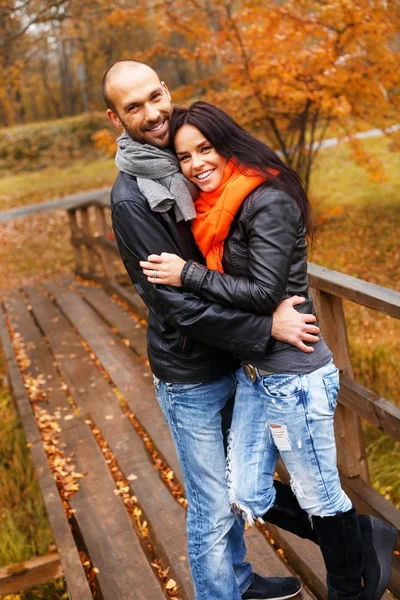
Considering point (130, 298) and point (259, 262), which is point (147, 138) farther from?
point (130, 298)

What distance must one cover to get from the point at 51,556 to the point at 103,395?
1.70 metres

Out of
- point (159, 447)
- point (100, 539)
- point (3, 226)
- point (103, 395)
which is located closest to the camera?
point (100, 539)

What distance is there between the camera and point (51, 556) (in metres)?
3.47

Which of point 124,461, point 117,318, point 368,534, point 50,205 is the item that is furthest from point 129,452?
point 50,205

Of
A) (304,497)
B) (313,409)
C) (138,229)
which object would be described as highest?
(138,229)

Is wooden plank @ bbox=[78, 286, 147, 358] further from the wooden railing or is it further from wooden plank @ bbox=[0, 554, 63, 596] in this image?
the wooden railing

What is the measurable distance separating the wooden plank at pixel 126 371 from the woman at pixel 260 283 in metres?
1.58

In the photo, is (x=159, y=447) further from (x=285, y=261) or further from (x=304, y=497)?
(x=285, y=261)

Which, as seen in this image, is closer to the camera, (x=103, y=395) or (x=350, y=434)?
(x=350, y=434)

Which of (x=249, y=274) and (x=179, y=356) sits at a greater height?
(x=249, y=274)

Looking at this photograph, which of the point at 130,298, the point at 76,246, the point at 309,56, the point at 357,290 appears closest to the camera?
the point at 357,290

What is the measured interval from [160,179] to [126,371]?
135 inches

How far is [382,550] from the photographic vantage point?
2395 mm

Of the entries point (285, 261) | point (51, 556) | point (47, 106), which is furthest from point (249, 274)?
point (47, 106)
